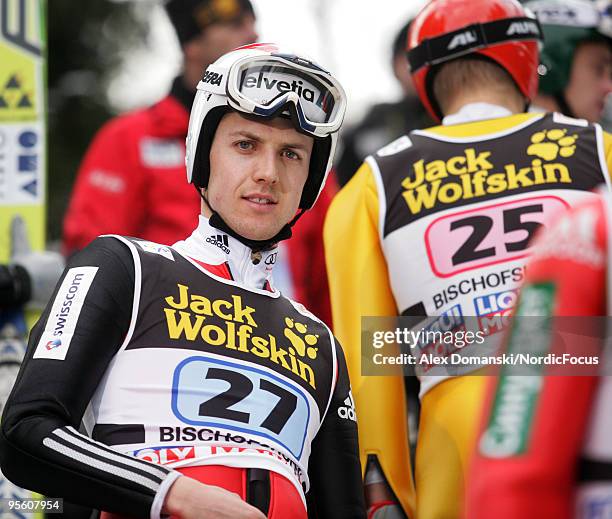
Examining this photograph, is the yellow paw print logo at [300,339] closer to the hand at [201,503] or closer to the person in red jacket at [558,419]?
the hand at [201,503]

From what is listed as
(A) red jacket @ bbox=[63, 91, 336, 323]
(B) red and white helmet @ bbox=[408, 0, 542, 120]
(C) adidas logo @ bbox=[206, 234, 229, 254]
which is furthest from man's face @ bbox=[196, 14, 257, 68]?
(C) adidas logo @ bbox=[206, 234, 229, 254]

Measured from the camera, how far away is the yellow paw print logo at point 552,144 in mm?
4070

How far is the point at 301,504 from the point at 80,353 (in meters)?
0.70

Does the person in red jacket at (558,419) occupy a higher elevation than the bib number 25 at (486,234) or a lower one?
lower

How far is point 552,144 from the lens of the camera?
4098 mm

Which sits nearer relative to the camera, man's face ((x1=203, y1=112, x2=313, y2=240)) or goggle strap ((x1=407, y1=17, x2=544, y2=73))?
man's face ((x1=203, y1=112, x2=313, y2=240))

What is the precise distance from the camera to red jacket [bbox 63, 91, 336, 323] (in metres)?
6.02

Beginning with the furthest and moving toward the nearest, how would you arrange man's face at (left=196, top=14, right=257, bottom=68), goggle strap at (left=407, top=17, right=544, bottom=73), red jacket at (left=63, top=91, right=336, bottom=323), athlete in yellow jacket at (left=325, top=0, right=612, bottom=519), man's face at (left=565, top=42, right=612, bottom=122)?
man's face at (left=196, top=14, right=257, bottom=68) < red jacket at (left=63, top=91, right=336, bottom=323) < man's face at (left=565, top=42, right=612, bottom=122) < goggle strap at (left=407, top=17, right=544, bottom=73) < athlete in yellow jacket at (left=325, top=0, right=612, bottom=519)

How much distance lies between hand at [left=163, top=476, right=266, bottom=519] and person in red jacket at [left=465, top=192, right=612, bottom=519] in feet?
3.19

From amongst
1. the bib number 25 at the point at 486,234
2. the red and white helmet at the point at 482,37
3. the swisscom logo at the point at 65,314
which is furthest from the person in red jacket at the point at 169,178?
the swisscom logo at the point at 65,314

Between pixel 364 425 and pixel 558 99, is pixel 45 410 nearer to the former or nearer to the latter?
pixel 364 425

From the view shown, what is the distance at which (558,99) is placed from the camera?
5562mm

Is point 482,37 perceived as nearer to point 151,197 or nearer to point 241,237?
point 241,237

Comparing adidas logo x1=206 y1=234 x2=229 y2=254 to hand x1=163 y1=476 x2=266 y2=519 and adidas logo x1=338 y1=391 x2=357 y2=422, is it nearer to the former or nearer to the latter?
adidas logo x1=338 y1=391 x2=357 y2=422
